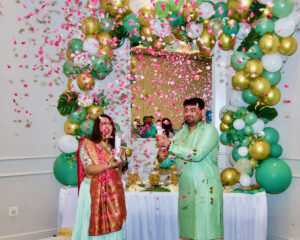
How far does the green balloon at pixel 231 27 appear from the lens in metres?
3.93

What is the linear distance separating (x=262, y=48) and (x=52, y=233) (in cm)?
368

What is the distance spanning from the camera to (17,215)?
165 inches

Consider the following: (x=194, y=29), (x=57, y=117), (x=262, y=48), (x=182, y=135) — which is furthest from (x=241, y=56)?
(x=57, y=117)

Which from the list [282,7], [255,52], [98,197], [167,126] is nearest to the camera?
[98,197]

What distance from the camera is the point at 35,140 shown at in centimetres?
435

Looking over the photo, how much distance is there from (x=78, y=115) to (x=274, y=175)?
242 cm

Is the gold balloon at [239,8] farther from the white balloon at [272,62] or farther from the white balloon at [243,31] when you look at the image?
the white balloon at [272,62]

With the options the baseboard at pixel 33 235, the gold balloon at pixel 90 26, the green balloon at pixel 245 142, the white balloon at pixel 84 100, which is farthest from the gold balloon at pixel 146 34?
the baseboard at pixel 33 235

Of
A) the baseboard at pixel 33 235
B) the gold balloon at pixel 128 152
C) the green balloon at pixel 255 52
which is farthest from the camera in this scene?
the gold balloon at pixel 128 152

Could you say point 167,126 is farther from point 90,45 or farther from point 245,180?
point 90,45

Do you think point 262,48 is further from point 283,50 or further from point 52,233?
point 52,233

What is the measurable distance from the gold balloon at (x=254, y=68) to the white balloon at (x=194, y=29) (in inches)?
31.0

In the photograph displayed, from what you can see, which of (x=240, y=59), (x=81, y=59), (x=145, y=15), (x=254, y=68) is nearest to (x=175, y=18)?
(x=145, y=15)

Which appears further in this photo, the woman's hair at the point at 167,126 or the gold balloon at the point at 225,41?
the woman's hair at the point at 167,126
